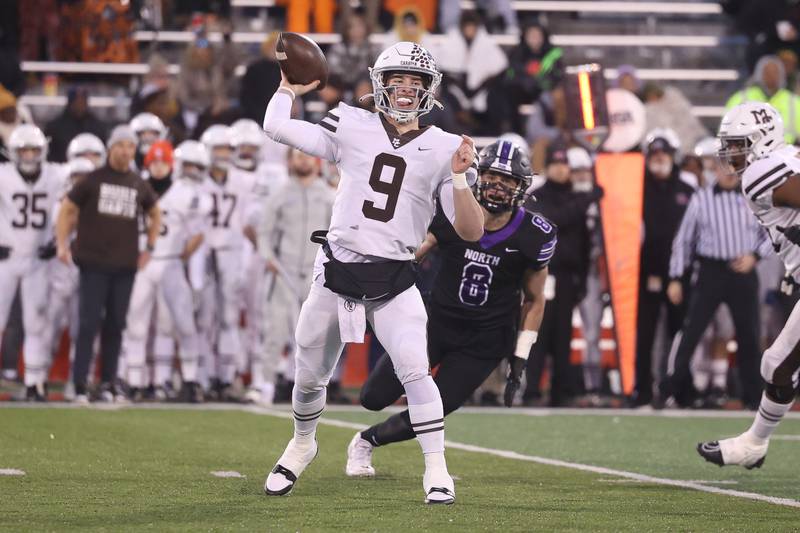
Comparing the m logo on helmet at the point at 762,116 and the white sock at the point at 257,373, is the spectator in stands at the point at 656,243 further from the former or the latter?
the m logo on helmet at the point at 762,116

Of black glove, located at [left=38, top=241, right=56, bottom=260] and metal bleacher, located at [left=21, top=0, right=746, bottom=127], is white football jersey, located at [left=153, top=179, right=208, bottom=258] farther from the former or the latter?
metal bleacher, located at [left=21, top=0, right=746, bottom=127]

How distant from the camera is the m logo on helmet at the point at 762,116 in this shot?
6.97 metres

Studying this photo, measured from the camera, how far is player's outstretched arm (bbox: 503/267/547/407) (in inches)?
265

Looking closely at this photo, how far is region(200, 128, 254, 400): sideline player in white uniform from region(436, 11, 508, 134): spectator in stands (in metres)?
3.70

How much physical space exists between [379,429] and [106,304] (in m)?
4.63

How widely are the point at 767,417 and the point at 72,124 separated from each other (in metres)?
8.62

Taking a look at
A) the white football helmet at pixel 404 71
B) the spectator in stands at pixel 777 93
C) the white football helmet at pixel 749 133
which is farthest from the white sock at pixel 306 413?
the spectator in stands at pixel 777 93

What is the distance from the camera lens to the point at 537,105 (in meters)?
14.9

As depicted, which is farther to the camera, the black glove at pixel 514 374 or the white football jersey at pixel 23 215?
the white football jersey at pixel 23 215

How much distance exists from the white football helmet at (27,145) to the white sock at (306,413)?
581cm

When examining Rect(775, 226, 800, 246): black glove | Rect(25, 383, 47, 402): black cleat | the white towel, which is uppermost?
Rect(775, 226, 800, 246): black glove

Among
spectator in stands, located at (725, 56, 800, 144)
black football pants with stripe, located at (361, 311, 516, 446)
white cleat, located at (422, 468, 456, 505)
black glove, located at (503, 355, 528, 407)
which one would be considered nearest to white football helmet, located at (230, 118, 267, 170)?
spectator in stands, located at (725, 56, 800, 144)

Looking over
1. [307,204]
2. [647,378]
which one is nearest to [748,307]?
[647,378]

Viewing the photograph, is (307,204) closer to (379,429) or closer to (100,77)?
(379,429)
